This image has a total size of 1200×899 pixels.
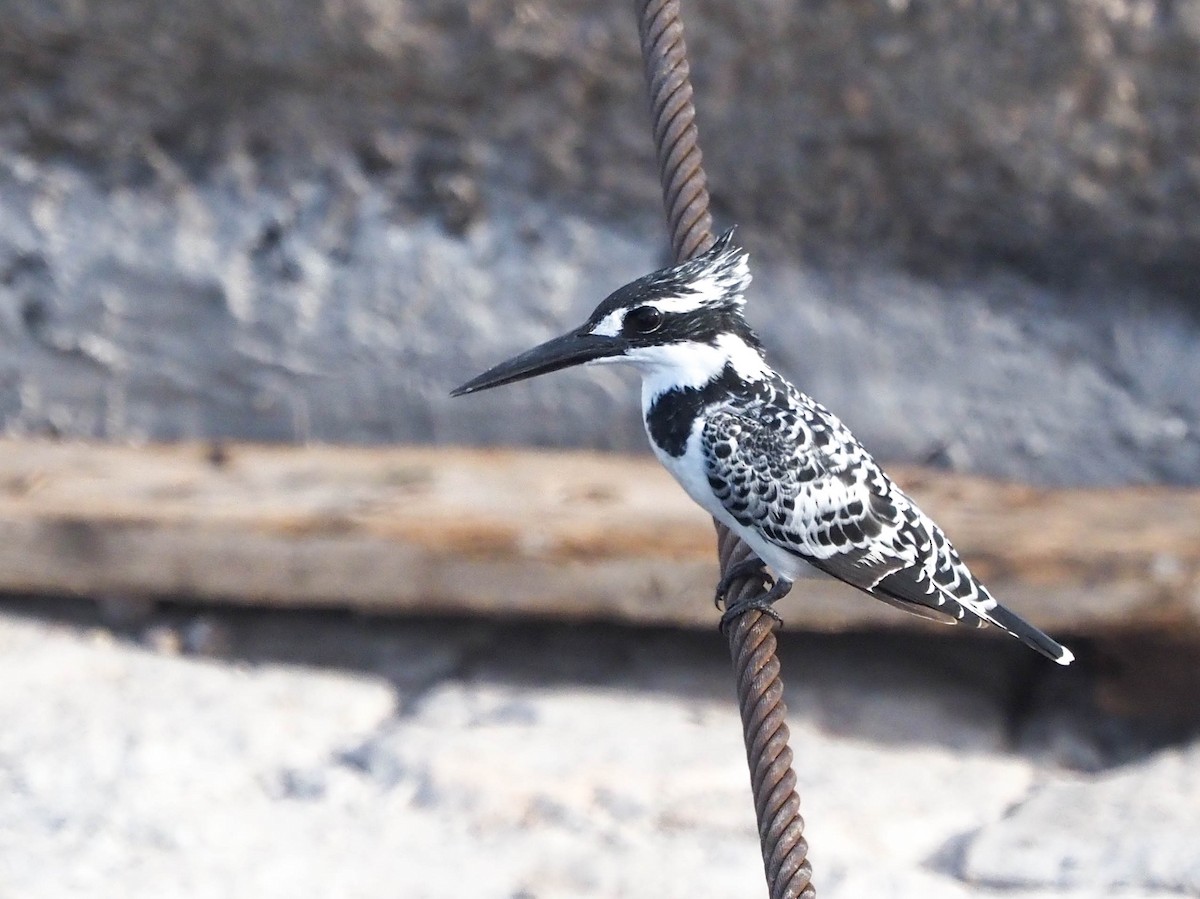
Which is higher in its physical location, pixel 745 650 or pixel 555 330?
pixel 555 330

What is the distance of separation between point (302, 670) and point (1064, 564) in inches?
51.9

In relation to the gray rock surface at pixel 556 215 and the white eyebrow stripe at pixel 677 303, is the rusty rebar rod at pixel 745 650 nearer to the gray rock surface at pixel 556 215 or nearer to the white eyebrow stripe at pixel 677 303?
the white eyebrow stripe at pixel 677 303

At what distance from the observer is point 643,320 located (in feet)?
5.46

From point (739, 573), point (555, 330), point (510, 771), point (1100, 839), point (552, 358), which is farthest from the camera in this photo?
point (555, 330)

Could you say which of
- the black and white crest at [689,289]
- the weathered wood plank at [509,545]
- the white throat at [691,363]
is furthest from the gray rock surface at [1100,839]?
the black and white crest at [689,289]

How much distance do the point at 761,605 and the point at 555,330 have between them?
1366 mm

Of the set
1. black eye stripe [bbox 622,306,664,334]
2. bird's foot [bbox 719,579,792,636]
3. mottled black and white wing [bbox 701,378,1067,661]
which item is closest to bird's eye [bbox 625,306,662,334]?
black eye stripe [bbox 622,306,664,334]

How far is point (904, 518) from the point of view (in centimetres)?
185

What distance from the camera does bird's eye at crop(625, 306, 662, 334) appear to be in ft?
5.42

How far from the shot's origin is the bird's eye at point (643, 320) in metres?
1.65

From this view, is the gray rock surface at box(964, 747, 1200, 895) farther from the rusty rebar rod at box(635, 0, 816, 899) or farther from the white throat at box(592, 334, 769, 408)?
the rusty rebar rod at box(635, 0, 816, 899)

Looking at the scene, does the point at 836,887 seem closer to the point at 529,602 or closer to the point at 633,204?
the point at 529,602

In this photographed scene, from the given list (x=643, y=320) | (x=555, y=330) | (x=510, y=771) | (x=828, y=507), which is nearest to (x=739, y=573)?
(x=828, y=507)

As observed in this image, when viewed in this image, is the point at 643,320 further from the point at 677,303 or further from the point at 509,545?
the point at 509,545
